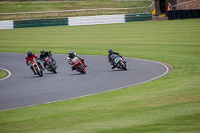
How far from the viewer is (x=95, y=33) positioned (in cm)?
4512

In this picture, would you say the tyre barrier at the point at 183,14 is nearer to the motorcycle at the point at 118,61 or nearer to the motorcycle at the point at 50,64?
the motorcycle at the point at 118,61

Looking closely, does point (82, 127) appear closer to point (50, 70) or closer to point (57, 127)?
point (57, 127)

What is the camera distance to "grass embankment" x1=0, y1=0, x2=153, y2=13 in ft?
243

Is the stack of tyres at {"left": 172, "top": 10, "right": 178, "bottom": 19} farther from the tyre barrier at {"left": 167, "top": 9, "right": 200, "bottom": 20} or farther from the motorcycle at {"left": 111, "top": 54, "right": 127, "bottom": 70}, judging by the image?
the motorcycle at {"left": 111, "top": 54, "right": 127, "bottom": 70}

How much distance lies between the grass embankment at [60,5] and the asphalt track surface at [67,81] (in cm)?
4936

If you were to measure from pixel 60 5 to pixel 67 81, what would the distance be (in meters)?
61.4

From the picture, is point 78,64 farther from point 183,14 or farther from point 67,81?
point 183,14

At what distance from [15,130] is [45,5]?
70815 millimetres

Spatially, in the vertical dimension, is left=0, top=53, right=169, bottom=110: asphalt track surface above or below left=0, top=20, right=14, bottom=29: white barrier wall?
below

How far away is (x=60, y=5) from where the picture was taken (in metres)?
78.3

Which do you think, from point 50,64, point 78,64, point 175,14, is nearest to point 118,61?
point 78,64

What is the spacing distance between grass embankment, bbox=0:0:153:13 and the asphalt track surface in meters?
49.4

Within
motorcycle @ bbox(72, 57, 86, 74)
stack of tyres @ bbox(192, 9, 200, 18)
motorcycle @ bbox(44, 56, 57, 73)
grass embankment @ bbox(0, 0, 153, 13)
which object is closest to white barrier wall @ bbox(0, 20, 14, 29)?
grass embankment @ bbox(0, 0, 153, 13)

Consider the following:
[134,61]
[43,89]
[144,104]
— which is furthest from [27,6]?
[144,104]
